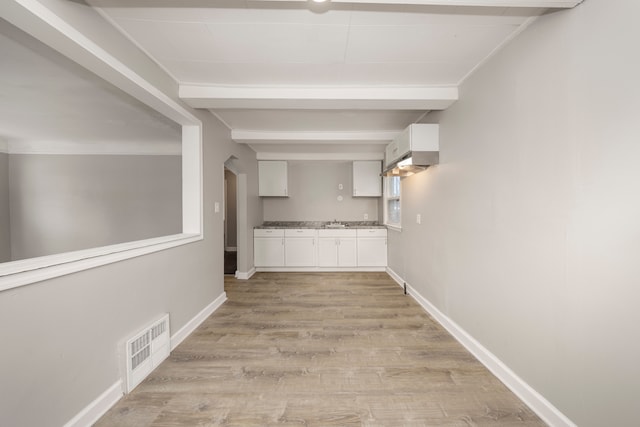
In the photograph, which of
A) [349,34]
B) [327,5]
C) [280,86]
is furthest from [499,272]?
[280,86]

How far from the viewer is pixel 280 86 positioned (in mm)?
2309

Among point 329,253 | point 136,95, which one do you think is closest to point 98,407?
point 136,95

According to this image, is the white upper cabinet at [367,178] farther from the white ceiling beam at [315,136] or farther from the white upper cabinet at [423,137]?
the white upper cabinet at [423,137]

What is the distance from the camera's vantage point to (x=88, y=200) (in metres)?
4.37

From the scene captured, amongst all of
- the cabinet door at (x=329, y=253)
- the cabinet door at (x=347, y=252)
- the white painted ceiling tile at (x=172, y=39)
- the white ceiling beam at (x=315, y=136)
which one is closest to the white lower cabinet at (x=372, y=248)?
the cabinet door at (x=347, y=252)

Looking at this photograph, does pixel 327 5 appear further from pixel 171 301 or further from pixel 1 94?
pixel 1 94

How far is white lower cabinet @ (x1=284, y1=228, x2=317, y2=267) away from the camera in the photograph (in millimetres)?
4840

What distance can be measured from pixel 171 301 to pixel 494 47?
10.7ft

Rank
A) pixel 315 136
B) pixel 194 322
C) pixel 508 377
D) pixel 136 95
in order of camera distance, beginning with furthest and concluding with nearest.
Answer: pixel 315 136
pixel 194 322
pixel 136 95
pixel 508 377

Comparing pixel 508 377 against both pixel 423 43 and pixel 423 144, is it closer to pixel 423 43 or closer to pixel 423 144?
pixel 423 144

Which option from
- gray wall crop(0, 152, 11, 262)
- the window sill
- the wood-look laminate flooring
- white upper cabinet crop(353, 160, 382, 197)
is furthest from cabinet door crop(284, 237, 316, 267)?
gray wall crop(0, 152, 11, 262)

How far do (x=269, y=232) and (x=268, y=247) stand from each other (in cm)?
29

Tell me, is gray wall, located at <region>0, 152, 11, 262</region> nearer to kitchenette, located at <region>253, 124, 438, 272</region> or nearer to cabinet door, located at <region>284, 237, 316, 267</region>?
kitchenette, located at <region>253, 124, 438, 272</region>

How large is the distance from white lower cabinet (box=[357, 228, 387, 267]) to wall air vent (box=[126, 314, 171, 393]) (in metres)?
3.43
